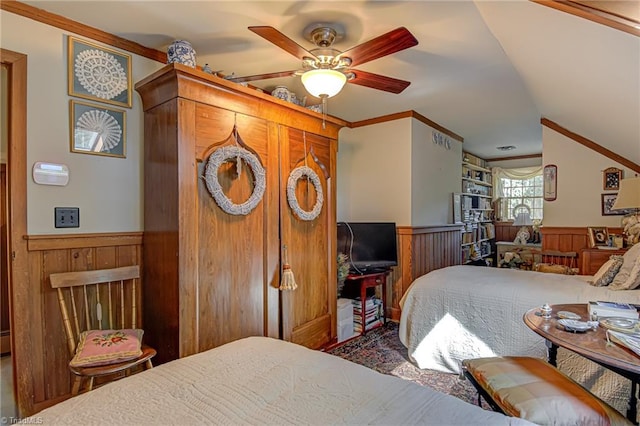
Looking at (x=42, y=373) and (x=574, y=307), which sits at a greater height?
(x=574, y=307)

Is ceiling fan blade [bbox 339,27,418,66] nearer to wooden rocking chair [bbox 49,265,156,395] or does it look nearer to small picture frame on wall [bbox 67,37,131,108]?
small picture frame on wall [bbox 67,37,131,108]

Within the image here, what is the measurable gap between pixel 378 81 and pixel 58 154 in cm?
200

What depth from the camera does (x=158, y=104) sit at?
2.25 meters

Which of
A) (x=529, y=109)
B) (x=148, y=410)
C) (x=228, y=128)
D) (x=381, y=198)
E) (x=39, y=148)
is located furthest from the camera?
(x=381, y=198)

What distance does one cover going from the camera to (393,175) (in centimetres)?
423

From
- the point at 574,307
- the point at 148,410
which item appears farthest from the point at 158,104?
the point at 574,307

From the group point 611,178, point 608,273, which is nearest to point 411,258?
point 608,273

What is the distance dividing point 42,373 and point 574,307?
10.1ft

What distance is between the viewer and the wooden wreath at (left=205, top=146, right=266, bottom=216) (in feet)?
7.32

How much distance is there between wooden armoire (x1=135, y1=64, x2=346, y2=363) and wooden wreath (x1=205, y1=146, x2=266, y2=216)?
4 centimetres

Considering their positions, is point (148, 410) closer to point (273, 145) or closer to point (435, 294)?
point (273, 145)

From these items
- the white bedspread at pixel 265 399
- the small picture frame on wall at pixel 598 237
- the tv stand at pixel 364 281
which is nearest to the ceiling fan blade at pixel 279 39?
the white bedspread at pixel 265 399

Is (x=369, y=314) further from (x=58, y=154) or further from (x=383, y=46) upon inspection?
(x=58, y=154)

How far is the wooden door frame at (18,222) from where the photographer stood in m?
1.91
